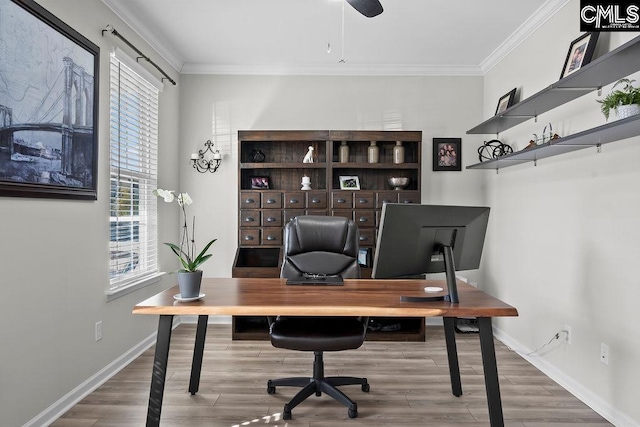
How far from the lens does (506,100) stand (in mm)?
3777

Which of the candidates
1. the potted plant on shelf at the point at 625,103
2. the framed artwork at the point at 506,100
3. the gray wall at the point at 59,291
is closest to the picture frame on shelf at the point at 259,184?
the gray wall at the point at 59,291

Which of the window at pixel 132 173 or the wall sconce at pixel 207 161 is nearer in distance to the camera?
the window at pixel 132 173

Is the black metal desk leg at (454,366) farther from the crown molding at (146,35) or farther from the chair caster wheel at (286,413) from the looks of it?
the crown molding at (146,35)

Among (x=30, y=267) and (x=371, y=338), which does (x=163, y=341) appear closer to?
(x=30, y=267)

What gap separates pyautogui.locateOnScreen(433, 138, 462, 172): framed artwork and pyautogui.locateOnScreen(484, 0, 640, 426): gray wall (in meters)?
0.56

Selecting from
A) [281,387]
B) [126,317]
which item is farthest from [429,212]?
[126,317]

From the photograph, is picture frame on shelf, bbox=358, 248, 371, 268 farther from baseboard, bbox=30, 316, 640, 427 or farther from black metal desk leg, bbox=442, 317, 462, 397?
black metal desk leg, bbox=442, 317, 462, 397

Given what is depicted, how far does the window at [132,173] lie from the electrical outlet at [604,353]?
3.12m

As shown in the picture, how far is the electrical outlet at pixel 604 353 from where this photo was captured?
8.13 feet

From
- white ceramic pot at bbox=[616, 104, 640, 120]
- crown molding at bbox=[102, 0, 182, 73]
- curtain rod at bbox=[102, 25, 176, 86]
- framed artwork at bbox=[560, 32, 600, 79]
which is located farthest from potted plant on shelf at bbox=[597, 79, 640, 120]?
crown molding at bbox=[102, 0, 182, 73]

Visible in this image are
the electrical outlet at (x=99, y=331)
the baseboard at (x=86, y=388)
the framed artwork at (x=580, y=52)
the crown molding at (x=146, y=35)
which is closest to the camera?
the baseboard at (x=86, y=388)

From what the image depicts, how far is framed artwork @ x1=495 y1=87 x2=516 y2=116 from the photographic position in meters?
3.67

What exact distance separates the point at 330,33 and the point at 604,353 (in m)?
2.97

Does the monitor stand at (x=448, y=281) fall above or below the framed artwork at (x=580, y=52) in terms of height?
below
